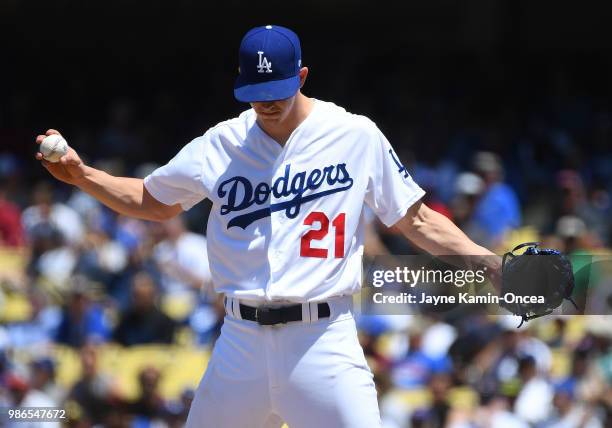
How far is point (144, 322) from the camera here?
8.58 m

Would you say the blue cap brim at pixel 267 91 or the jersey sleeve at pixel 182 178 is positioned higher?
the blue cap brim at pixel 267 91

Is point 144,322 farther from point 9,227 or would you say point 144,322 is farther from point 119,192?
point 119,192

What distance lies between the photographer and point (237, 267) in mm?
3674

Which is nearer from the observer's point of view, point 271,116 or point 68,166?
point 271,116

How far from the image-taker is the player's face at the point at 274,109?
3605 millimetres

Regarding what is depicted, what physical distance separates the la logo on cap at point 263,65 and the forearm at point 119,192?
0.65m

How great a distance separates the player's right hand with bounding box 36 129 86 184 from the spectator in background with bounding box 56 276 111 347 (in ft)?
16.0

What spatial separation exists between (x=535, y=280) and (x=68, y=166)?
5.20ft

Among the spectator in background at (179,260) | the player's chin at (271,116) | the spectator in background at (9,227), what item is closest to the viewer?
the player's chin at (271,116)

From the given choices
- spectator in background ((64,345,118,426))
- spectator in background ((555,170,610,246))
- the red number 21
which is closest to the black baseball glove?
the red number 21

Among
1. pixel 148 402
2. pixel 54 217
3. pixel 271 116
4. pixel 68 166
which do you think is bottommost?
pixel 148 402

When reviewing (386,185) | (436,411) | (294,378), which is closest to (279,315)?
(294,378)

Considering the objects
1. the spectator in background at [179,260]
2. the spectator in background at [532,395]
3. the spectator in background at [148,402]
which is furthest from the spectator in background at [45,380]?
the spectator in background at [532,395]

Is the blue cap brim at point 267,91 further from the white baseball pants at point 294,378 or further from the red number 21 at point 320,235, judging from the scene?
the white baseball pants at point 294,378
